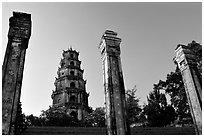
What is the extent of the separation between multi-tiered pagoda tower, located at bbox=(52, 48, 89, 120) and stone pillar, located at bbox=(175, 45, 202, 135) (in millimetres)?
20221

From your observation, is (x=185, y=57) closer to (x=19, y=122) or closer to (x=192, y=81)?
(x=192, y=81)

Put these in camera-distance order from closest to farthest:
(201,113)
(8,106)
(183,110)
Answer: (8,106), (201,113), (183,110)

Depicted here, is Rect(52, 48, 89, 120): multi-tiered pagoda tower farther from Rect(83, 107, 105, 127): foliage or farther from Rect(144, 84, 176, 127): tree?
Rect(144, 84, 176, 127): tree

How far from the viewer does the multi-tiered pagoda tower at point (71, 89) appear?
86.7 feet

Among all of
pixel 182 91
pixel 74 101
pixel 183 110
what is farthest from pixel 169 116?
pixel 74 101

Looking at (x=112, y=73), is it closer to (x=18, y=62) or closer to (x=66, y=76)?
(x=18, y=62)

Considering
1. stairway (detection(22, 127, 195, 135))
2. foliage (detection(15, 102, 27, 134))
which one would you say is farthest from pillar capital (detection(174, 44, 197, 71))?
stairway (detection(22, 127, 195, 135))

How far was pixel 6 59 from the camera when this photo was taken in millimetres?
5395

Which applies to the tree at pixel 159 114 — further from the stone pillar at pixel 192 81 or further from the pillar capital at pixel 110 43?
the pillar capital at pixel 110 43

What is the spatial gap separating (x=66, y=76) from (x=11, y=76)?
2333 cm

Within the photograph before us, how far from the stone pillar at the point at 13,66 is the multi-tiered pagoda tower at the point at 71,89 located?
67.7ft

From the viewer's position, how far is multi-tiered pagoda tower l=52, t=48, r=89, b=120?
2642 centimetres

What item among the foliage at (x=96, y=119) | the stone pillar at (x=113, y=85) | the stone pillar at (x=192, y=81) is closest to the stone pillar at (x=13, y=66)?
the stone pillar at (x=113, y=85)

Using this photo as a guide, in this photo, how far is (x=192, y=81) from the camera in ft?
22.0
